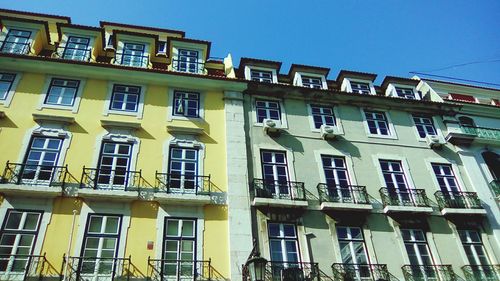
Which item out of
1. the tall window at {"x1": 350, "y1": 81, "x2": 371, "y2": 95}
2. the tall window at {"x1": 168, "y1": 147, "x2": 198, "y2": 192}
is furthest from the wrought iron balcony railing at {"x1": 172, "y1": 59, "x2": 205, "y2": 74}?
the tall window at {"x1": 350, "y1": 81, "x2": 371, "y2": 95}

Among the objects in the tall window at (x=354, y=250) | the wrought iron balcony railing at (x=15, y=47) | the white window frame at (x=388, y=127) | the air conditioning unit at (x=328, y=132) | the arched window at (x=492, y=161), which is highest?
the wrought iron balcony railing at (x=15, y=47)

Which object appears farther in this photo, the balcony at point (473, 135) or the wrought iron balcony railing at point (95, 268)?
the balcony at point (473, 135)

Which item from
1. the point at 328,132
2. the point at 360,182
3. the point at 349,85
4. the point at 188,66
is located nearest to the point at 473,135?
the point at 349,85

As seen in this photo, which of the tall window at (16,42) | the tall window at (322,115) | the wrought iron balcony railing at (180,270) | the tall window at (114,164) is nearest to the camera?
the wrought iron balcony railing at (180,270)

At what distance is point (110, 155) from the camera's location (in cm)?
1406

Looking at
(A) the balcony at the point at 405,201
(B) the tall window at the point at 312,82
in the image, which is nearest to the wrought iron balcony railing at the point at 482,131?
(A) the balcony at the point at 405,201

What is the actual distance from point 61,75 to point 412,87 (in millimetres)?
16133

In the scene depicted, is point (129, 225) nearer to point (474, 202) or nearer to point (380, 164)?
point (380, 164)

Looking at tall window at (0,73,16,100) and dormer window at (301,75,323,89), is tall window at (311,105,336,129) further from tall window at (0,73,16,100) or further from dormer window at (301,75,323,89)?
tall window at (0,73,16,100)

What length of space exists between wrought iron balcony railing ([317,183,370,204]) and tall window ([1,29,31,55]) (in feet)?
42.8

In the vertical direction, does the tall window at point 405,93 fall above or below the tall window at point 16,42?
below

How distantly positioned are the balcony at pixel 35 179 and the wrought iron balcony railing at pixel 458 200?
13.3m

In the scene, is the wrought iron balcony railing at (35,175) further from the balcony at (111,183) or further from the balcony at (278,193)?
the balcony at (278,193)

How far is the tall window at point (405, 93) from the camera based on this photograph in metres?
19.8
